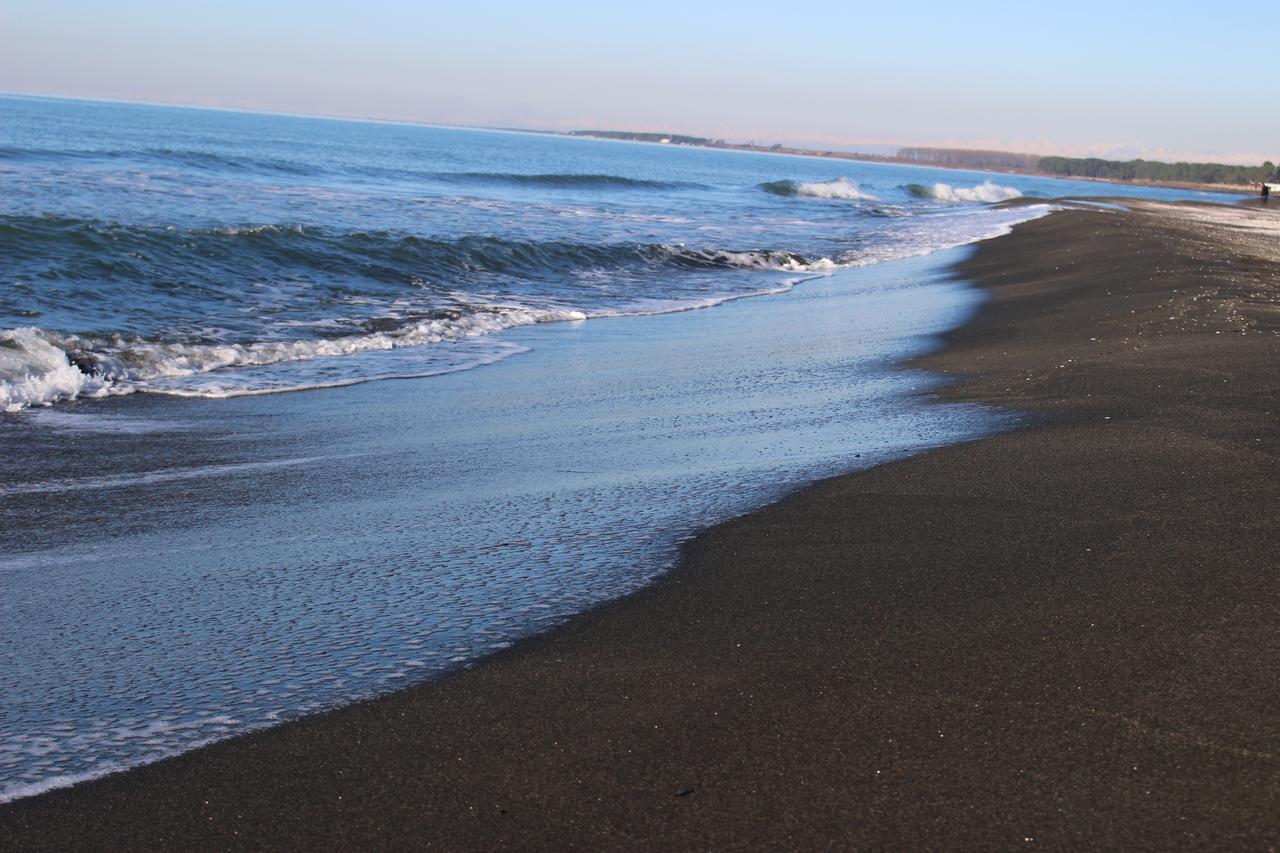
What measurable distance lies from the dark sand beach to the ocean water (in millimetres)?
251

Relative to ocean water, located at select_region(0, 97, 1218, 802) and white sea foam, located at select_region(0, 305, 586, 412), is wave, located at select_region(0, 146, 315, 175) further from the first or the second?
white sea foam, located at select_region(0, 305, 586, 412)

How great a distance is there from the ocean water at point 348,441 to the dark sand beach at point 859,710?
0.25 m

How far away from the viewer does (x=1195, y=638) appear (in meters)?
3.00

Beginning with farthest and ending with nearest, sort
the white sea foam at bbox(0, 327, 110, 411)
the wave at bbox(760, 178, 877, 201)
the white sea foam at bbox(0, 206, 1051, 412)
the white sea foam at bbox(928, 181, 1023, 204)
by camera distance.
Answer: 1. the white sea foam at bbox(928, 181, 1023, 204)
2. the wave at bbox(760, 178, 877, 201)
3. the white sea foam at bbox(0, 206, 1051, 412)
4. the white sea foam at bbox(0, 327, 110, 411)

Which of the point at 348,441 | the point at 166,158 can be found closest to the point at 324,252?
the point at 348,441

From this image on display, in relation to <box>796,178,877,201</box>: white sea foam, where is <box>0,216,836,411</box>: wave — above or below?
below

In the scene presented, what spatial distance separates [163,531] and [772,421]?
3.39m

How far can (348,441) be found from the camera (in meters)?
6.42

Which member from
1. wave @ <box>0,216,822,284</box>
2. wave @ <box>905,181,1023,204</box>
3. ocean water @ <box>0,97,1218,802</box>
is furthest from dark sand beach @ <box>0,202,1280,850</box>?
wave @ <box>905,181,1023,204</box>

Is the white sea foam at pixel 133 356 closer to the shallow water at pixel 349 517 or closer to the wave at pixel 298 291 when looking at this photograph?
the wave at pixel 298 291

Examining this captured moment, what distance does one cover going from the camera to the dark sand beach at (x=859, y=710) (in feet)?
7.22

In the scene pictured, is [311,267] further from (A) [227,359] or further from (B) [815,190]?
(B) [815,190]

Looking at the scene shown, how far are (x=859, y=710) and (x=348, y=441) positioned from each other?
14.5 ft

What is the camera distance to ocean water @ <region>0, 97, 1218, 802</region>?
3.17 m
